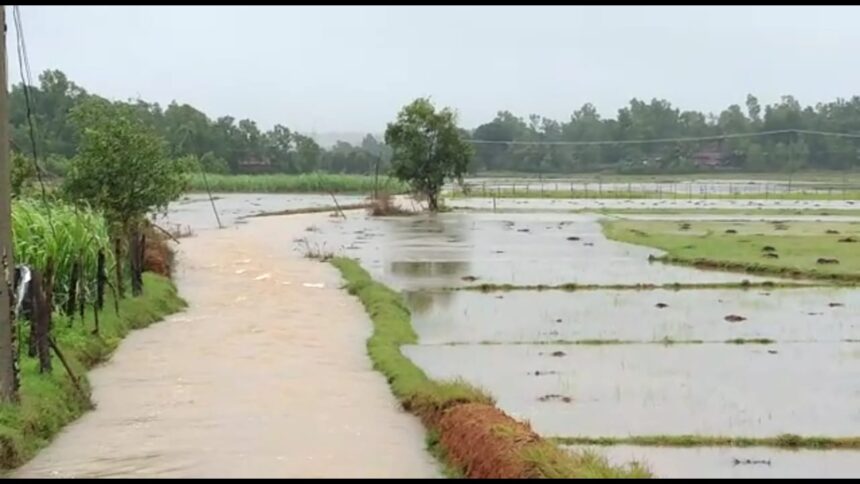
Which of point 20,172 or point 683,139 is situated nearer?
point 20,172

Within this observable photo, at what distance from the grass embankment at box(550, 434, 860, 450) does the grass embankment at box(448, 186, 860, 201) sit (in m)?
47.5

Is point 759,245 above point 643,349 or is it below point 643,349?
below

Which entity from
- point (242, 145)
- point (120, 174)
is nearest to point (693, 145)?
point (242, 145)

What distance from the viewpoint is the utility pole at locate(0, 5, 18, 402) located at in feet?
29.2

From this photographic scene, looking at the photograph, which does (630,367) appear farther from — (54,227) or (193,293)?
(193,293)

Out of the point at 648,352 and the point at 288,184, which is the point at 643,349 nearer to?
the point at 648,352

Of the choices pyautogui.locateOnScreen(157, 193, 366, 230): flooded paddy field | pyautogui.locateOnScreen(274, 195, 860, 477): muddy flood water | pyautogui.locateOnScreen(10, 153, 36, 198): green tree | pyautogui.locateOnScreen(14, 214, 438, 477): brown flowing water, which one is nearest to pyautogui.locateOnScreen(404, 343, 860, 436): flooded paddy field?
pyautogui.locateOnScreen(274, 195, 860, 477): muddy flood water

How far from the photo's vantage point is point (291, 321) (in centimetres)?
1625

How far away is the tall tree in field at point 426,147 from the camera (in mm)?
44562

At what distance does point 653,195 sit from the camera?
2345 inches

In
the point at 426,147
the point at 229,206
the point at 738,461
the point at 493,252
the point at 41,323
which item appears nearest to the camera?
the point at 738,461

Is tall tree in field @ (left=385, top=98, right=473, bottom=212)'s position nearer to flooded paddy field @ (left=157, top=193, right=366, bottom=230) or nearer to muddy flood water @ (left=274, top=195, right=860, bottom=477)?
flooded paddy field @ (left=157, top=193, right=366, bottom=230)

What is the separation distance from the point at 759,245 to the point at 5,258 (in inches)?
806

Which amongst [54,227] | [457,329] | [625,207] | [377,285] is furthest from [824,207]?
[54,227]
